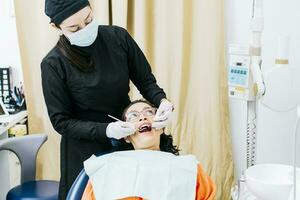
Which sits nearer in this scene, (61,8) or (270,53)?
(61,8)

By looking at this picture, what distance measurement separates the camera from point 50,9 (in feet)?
4.86

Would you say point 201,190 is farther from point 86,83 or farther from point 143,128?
point 86,83

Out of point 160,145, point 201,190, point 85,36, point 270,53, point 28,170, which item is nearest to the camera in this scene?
point 201,190

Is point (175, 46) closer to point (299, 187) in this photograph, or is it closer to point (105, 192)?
point (105, 192)

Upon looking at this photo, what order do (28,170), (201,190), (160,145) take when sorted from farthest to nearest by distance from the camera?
1. (28,170)
2. (160,145)
3. (201,190)

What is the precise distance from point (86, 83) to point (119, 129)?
24cm

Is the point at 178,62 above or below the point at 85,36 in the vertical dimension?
below

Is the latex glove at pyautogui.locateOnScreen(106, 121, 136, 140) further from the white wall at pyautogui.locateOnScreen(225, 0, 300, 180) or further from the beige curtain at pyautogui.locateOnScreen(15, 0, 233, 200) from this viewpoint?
the white wall at pyautogui.locateOnScreen(225, 0, 300, 180)

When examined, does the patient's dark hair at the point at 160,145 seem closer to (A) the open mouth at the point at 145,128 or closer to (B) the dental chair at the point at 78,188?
(A) the open mouth at the point at 145,128

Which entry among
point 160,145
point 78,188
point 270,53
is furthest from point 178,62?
point 78,188

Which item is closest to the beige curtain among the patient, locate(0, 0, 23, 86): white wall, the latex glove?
locate(0, 0, 23, 86): white wall

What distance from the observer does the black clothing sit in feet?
4.79

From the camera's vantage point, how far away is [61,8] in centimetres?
146

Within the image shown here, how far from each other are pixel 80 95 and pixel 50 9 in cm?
35
